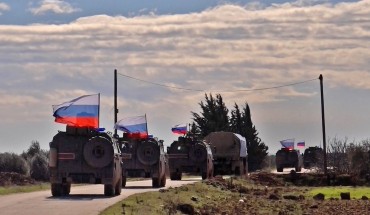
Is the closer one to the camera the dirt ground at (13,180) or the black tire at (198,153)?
the dirt ground at (13,180)

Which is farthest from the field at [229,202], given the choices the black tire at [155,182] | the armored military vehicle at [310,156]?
the armored military vehicle at [310,156]

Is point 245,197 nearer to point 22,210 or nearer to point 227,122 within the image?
point 22,210

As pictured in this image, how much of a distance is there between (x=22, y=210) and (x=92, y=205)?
2364 millimetres

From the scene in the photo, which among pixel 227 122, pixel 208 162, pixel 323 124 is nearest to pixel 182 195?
pixel 208 162

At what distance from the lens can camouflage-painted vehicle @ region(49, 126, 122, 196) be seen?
103ft

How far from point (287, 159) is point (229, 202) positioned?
4691 centimetres

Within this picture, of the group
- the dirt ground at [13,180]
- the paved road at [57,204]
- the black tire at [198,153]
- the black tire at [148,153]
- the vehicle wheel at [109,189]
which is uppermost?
the black tire at [198,153]

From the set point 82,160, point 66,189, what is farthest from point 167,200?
point 66,189

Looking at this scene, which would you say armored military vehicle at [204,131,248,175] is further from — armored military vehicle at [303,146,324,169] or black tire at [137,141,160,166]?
armored military vehicle at [303,146,324,169]

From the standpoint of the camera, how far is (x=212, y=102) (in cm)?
9006

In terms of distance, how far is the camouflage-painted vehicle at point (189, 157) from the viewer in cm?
5116

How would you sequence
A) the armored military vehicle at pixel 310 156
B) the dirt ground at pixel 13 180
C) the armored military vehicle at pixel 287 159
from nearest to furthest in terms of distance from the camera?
the dirt ground at pixel 13 180 → the armored military vehicle at pixel 287 159 → the armored military vehicle at pixel 310 156

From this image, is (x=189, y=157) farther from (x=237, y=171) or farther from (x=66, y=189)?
(x=66, y=189)

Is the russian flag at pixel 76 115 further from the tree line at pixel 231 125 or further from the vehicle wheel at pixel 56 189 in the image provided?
the tree line at pixel 231 125
